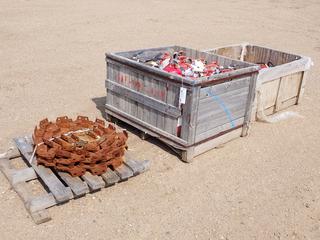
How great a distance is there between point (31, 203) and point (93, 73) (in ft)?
18.2

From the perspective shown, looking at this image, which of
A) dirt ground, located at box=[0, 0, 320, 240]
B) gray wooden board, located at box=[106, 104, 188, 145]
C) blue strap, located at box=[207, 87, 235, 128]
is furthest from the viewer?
gray wooden board, located at box=[106, 104, 188, 145]

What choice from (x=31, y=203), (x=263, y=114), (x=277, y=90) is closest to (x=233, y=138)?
(x=263, y=114)

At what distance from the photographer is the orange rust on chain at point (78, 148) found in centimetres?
499

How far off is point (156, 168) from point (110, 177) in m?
0.80

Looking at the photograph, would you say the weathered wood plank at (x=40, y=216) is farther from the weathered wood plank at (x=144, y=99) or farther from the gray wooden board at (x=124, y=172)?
the weathered wood plank at (x=144, y=99)

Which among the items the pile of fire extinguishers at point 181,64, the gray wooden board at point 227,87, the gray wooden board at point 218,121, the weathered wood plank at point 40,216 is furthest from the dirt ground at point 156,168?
the pile of fire extinguishers at point 181,64

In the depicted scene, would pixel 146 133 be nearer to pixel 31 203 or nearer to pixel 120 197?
pixel 120 197

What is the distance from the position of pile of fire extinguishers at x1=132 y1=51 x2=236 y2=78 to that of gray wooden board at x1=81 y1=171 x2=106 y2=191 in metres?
2.10

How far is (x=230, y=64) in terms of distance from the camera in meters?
6.84

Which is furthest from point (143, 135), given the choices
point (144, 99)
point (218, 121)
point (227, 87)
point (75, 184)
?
point (75, 184)

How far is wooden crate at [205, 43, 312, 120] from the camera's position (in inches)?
289

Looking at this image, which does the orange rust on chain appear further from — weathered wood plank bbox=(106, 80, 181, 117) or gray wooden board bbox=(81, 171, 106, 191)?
weathered wood plank bbox=(106, 80, 181, 117)

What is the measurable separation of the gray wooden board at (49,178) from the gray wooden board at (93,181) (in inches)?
11.3

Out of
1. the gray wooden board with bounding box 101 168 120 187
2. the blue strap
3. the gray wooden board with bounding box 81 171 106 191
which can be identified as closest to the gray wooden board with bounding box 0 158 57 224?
the gray wooden board with bounding box 81 171 106 191
